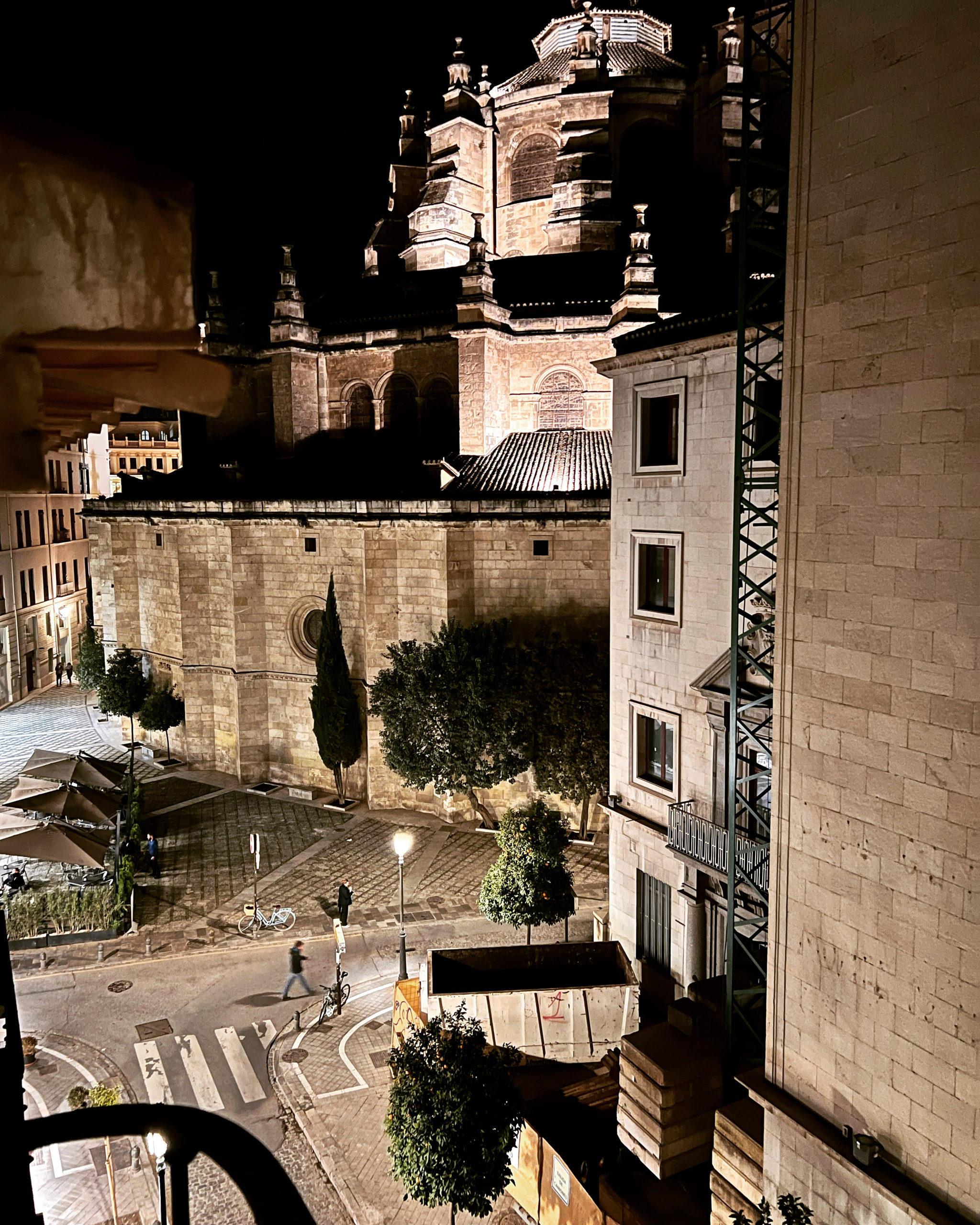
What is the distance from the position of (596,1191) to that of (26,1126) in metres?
8.91

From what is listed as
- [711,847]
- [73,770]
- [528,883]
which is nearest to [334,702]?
[73,770]

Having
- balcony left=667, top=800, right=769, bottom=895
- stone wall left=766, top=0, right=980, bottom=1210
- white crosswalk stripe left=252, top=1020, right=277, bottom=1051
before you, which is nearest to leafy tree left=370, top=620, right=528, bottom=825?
balcony left=667, top=800, right=769, bottom=895

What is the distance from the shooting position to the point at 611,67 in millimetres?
31297

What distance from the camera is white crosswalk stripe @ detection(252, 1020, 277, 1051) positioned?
1301 cm

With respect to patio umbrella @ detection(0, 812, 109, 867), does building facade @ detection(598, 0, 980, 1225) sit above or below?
above

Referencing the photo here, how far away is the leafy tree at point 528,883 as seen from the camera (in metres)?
14.3

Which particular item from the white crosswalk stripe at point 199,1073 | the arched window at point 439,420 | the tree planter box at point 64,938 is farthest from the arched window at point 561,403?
the white crosswalk stripe at point 199,1073

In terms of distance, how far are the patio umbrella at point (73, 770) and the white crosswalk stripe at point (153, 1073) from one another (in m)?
8.63

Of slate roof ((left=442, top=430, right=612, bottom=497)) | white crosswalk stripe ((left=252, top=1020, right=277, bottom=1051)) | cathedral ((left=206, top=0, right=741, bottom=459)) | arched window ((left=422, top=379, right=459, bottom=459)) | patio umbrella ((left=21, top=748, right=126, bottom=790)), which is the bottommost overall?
white crosswalk stripe ((left=252, top=1020, right=277, bottom=1051))

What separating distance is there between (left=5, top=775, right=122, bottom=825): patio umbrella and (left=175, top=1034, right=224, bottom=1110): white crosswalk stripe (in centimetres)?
702

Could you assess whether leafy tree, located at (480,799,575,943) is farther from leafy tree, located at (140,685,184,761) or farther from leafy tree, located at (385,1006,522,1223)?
leafy tree, located at (140,685,184,761)

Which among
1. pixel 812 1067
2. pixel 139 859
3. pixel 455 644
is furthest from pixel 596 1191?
pixel 139 859

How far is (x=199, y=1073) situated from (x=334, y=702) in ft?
37.2

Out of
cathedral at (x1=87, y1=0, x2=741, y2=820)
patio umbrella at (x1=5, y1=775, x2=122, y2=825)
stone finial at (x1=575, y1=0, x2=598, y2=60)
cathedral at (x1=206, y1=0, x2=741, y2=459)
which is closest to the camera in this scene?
patio umbrella at (x1=5, y1=775, x2=122, y2=825)
